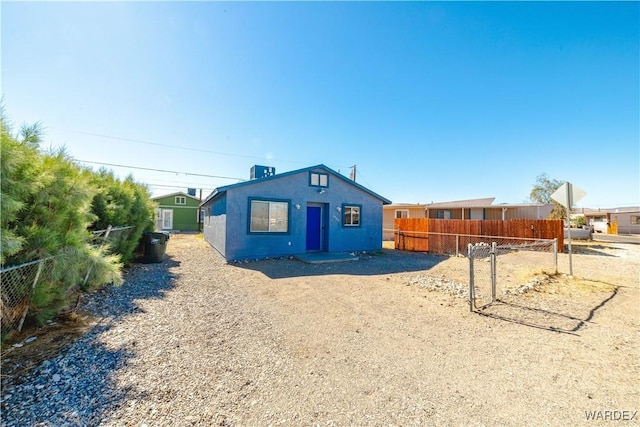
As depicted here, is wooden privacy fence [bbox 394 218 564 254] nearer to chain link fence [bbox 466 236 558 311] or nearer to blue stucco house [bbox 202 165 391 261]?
chain link fence [bbox 466 236 558 311]

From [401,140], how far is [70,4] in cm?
1422

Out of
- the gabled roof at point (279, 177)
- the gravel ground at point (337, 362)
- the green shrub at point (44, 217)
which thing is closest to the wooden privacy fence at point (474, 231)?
the gabled roof at point (279, 177)

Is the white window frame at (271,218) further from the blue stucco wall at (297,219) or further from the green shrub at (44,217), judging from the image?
the green shrub at (44,217)

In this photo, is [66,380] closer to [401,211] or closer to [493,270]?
[493,270]

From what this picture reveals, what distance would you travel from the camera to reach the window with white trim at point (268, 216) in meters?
9.45

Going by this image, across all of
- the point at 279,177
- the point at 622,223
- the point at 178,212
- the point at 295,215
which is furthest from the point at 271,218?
the point at 622,223

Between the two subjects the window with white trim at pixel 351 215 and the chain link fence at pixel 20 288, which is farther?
the window with white trim at pixel 351 215

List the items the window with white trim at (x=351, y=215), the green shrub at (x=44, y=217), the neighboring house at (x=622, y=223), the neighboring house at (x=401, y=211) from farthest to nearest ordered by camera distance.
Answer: the neighboring house at (x=622, y=223), the neighboring house at (x=401, y=211), the window with white trim at (x=351, y=215), the green shrub at (x=44, y=217)

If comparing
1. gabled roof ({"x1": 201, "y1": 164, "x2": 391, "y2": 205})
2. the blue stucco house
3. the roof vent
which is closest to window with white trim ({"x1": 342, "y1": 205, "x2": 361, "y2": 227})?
the blue stucco house

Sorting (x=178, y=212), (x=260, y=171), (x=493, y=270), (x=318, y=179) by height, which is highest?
(x=260, y=171)

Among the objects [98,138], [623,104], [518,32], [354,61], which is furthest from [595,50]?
[98,138]

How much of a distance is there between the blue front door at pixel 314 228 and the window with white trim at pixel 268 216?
1.24m

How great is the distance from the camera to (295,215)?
10297 millimetres

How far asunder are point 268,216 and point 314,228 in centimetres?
232
